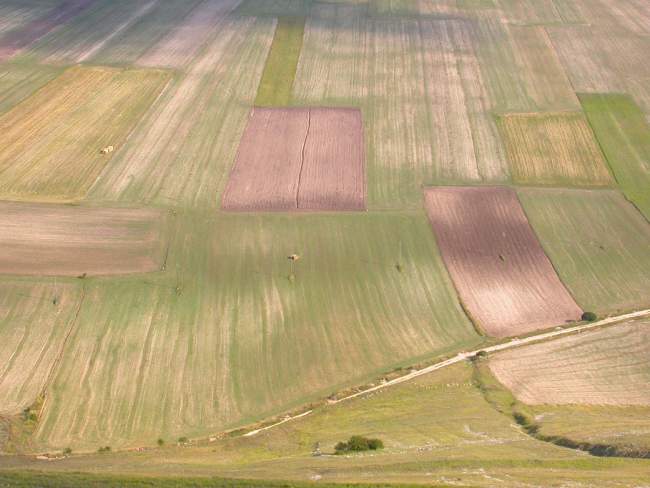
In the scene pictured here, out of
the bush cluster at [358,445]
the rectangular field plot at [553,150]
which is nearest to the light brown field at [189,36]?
the rectangular field plot at [553,150]

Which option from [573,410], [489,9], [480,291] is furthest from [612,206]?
[489,9]

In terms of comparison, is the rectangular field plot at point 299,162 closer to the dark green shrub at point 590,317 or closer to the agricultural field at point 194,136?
the agricultural field at point 194,136

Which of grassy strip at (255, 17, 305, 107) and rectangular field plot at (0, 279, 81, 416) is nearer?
rectangular field plot at (0, 279, 81, 416)

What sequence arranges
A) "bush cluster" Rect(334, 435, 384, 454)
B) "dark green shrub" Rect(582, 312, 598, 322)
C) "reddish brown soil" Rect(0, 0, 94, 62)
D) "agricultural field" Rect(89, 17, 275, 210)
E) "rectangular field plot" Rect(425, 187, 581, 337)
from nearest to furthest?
"bush cluster" Rect(334, 435, 384, 454) → "dark green shrub" Rect(582, 312, 598, 322) → "rectangular field plot" Rect(425, 187, 581, 337) → "agricultural field" Rect(89, 17, 275, 210) → "reddish brown soil" Rect(0, 0, 94, 62)

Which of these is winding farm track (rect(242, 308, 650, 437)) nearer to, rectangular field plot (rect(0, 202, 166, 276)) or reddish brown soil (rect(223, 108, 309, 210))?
rectangular field plot (rect(0, 202, 166, 276))

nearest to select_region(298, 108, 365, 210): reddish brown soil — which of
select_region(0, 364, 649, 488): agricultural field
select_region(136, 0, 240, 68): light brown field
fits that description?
select_region(0, 364, 649, 488): agricultural field

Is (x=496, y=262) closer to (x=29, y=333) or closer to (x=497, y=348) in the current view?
(x=497, y=348)

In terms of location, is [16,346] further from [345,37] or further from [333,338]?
[345,37]
